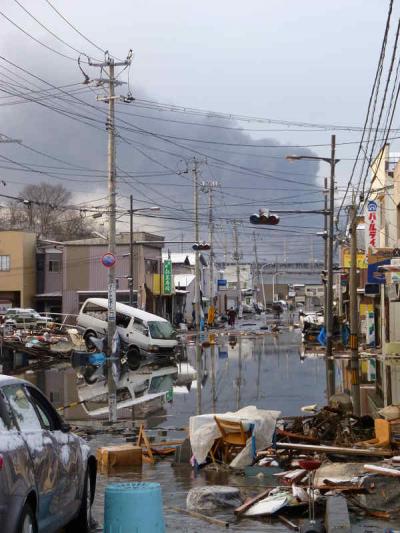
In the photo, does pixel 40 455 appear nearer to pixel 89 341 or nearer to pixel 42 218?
pixel 89 341

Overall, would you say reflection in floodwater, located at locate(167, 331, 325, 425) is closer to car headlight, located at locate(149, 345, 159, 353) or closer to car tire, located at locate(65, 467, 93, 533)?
car headlight, located at locate(149, 345, 159, 353)

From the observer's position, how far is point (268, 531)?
8.74 meters

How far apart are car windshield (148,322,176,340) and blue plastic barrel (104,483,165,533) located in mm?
35388

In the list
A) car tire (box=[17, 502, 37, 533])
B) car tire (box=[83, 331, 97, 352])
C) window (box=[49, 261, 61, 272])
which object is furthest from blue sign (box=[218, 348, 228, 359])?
car tire (box=[17, 502, 37, 533])

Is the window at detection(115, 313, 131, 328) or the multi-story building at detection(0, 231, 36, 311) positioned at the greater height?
the multi-story building at detection(0, 231, 36, 311)

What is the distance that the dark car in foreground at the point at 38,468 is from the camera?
597 centimetres

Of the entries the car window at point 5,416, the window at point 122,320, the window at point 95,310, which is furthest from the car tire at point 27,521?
the window at point 95,310

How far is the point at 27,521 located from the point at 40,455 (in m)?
0.73

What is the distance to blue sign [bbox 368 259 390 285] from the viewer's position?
36669mm

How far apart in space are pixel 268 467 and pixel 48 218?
89965 millimetres

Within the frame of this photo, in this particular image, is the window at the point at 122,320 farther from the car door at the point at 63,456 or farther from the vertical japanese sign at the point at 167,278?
the car door at the point at 63,456

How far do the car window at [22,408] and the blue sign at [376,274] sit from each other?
29086mm

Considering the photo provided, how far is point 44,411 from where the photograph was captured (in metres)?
8.01

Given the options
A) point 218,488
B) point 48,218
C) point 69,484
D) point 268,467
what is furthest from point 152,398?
point 48,218
